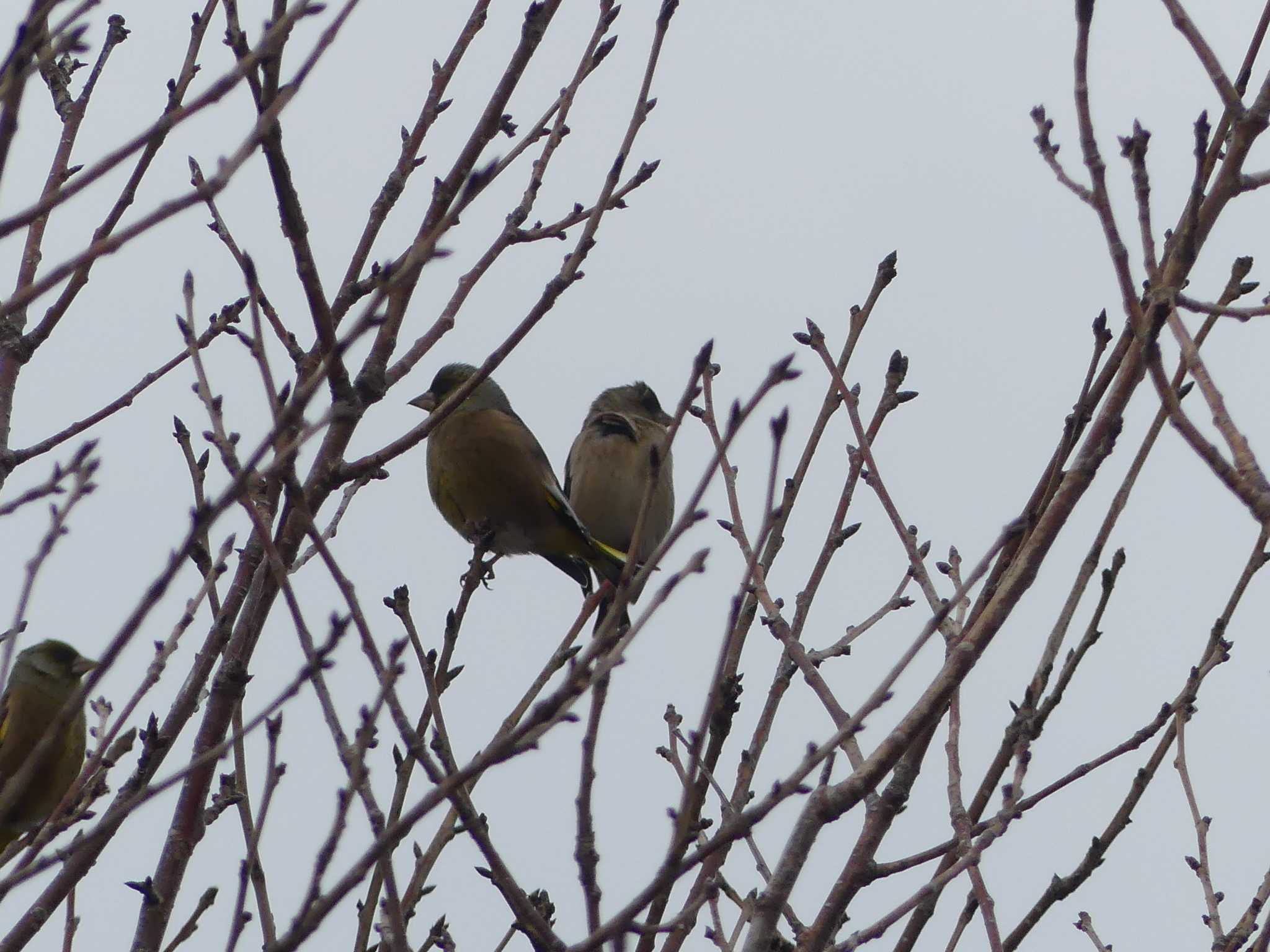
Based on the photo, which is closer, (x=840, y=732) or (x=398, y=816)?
(x=840, y=732)

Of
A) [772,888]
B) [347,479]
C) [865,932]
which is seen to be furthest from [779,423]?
[347,479]

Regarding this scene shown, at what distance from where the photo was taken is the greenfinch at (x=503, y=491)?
7.14m

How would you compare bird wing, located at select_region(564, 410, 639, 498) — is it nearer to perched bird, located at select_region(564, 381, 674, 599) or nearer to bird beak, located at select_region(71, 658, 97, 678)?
perched bird, located at select_region(564, 381, 674, 599)

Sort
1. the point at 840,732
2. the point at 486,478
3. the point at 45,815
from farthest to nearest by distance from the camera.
→ the point at 486,478 → the point at 45,815 → the point at 840,732

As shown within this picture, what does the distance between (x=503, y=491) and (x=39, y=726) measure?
7.75 feet

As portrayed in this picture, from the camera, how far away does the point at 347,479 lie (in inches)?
121

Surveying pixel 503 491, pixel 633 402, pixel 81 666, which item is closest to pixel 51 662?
pixel 81 666

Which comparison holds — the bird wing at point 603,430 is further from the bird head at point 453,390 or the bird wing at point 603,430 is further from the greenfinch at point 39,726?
the greenfinch at point 39,726

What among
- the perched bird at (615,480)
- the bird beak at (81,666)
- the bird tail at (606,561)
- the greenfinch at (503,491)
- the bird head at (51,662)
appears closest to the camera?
the bird beak at (81,666)

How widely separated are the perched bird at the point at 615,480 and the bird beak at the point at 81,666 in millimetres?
2774

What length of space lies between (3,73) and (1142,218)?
1516 millimetres

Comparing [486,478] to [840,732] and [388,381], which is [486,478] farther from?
[840,732]

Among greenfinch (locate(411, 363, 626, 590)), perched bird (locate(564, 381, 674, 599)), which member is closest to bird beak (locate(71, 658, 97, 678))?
greenfinch (locate(411, 363, 626, 590))

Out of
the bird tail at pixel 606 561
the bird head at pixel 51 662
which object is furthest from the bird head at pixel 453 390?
the bird head at pixel 51 662
